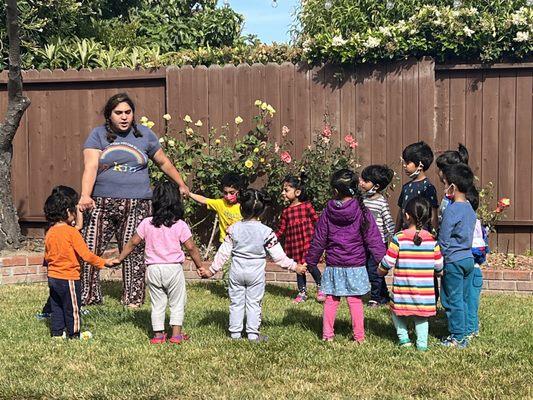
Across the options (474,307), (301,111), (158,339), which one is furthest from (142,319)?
(301,111)

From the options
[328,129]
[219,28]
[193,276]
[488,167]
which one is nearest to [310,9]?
[219,28]

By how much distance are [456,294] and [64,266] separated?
2910 mm

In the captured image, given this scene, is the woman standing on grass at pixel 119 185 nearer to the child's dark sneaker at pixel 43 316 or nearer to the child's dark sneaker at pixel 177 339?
the child's dark sneaker at pixel 43 316

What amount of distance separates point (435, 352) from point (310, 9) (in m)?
7.77

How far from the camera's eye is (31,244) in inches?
348

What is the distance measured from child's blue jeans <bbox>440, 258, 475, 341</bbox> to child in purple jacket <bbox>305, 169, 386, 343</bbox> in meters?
0.51

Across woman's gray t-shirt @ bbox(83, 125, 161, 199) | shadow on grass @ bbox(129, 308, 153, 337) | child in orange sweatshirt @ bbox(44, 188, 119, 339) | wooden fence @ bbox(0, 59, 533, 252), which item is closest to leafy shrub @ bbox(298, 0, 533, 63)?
wooden fence @ bbox(0, 59, 533, 252)

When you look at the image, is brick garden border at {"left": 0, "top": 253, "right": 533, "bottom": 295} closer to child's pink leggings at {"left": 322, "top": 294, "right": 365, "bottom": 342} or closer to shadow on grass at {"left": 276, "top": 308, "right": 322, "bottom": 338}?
shadow on grass at {"left": 276, "top": 308, "right": 322, "bottom": 338}

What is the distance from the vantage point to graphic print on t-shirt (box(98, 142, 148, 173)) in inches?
247

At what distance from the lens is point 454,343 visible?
5.11m

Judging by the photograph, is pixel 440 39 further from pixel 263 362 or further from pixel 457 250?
pixel 263 362

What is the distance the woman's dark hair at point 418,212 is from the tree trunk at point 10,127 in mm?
5005

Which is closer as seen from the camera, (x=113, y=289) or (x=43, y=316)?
(x=43, y=316)

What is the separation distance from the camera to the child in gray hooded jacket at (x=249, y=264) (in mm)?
5316
